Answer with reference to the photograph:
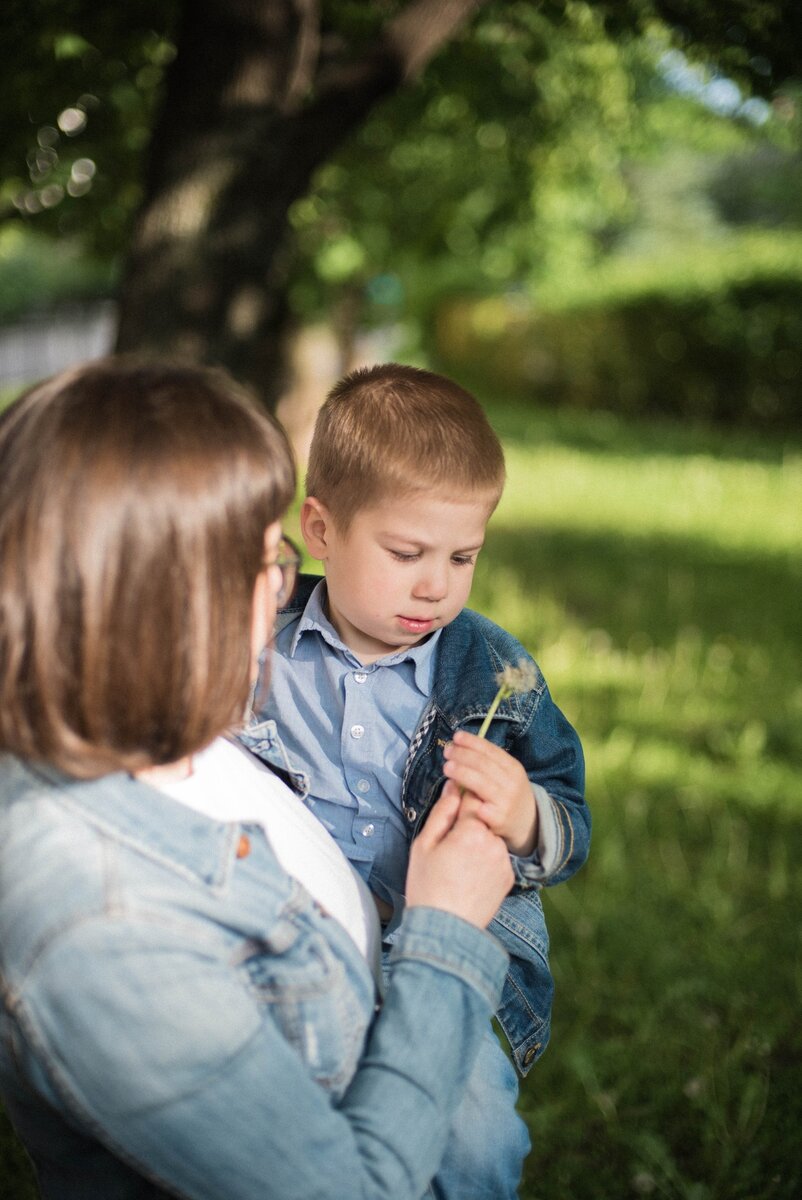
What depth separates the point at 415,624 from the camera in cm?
178

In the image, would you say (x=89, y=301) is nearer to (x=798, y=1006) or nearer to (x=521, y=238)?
(x=521, y=238)

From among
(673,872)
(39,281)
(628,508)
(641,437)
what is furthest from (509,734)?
(39,281)

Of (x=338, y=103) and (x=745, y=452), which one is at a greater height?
(x=338, y=103)

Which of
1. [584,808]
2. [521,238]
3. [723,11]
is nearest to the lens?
[584,808]

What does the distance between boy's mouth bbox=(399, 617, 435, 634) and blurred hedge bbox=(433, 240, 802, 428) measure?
14.1 metres

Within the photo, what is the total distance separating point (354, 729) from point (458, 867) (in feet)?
1.42

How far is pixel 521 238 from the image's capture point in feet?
46.5

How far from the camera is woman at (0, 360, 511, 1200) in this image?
1.11 m

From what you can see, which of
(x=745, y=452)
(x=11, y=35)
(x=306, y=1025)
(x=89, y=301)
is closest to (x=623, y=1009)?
(x=306, y=1025)

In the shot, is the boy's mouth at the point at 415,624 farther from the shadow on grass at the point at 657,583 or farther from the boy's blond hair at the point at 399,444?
the shadow on grass at the point at 657,583

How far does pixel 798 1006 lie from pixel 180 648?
261 centimetres

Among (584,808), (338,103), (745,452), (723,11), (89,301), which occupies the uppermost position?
(723,11)

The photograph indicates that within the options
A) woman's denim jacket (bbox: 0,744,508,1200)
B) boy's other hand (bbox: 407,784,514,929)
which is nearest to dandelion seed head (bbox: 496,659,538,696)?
boy's other hand (bbox: 407,784,514,929)

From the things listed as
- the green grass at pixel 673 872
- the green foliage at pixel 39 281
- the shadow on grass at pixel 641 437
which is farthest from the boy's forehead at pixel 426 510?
the green foliage at pixel 39 281
